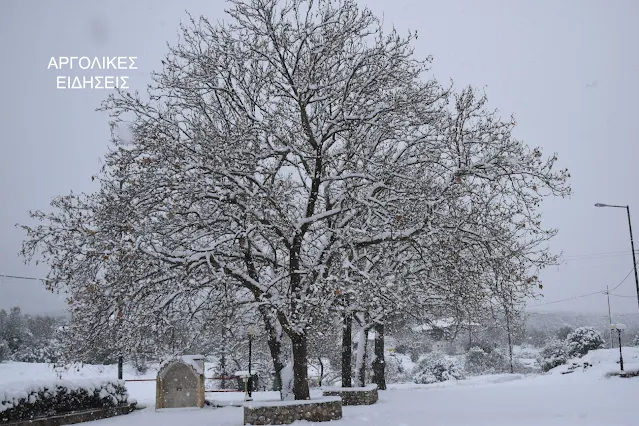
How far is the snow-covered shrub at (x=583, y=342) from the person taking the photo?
48.3 metres

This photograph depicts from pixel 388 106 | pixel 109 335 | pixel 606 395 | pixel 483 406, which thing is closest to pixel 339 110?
pixel 388 106

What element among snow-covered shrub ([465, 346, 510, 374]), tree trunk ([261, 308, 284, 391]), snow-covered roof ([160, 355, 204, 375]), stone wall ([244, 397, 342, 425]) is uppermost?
tree trunk ([261, 308, 284, 391])

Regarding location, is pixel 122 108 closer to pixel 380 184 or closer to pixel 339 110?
pixel 339 110

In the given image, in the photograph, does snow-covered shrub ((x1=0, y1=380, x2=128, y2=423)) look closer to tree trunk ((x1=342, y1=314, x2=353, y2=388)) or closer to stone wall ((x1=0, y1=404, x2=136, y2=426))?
stone wall ((x1=0, y1=404, x2=136, y2=426))

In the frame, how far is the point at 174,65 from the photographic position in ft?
48.9

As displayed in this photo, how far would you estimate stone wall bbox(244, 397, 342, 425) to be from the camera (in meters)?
13.1

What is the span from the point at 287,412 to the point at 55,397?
6693mm

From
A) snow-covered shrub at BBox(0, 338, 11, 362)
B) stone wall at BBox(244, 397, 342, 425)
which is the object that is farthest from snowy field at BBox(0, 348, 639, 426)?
snow-covered shrub at BBox(0, 338, 11, 362)

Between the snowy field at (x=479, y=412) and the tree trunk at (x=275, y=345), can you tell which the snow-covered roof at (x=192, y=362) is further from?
the tree trunk at (x=275, y=345)

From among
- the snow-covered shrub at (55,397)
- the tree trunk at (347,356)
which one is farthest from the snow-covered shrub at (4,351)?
the tree trunk at (347,356)

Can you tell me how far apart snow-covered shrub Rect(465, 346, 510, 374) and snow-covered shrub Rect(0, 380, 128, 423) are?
53758 mm

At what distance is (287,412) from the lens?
43.4 ft

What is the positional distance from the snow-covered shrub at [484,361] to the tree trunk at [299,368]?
54.3 m

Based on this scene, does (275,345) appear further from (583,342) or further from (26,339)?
(26,339)
